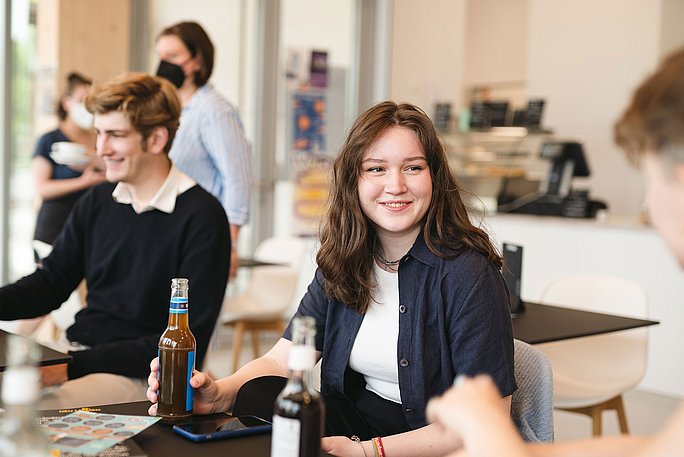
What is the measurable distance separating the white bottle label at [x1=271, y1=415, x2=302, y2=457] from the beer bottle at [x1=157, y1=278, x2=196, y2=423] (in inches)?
19.2

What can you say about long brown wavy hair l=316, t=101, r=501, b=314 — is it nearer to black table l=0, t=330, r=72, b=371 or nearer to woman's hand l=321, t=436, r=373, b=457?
woman's hand l=321, t=436, r=373, b=457

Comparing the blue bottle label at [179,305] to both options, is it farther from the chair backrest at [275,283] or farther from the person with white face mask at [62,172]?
the chair backrest at [275,283]

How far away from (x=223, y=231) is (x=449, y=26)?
4912 mm

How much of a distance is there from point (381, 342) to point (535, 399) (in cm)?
38

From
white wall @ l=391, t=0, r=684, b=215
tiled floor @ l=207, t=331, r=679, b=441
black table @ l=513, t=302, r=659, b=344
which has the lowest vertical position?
tiled floor @ l=207, t=331, r=679, b=441

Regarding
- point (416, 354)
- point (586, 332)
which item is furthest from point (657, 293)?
point (416, 354)

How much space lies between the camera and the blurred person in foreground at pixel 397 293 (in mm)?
1853

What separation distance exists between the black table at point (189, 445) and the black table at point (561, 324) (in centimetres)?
135

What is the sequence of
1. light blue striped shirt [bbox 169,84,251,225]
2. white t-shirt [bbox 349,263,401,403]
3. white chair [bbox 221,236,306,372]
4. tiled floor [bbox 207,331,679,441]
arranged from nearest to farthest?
white t-shirt [bbox 349,263,401,403] < light blue striped shirt [bbox 169,84,251,225] < tiled floor [bbox 207,331,679,441] < white chair [bbox 221,236,306,372]

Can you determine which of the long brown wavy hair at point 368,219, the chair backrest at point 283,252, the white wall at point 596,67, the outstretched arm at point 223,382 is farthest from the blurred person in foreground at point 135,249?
the white wall at point 596,67

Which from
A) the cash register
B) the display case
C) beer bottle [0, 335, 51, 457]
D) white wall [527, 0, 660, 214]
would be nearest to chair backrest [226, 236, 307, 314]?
the cash register

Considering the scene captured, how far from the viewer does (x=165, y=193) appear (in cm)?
258

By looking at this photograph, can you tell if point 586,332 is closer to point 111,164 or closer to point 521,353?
point 521,353

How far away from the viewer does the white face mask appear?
4699mm
